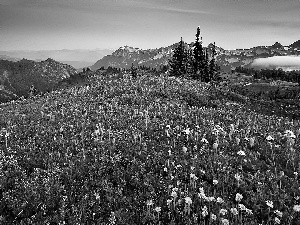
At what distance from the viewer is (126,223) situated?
5.85m

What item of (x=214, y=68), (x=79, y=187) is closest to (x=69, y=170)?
(x=79, y=187)

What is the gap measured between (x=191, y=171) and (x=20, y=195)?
4.93 metres

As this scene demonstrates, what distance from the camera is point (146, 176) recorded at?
7781mm

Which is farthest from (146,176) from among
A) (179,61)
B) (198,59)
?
(179,61)

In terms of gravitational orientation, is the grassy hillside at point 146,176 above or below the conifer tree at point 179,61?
below

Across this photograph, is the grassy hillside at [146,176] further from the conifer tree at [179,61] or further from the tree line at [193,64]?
the conifer tree at [179,61]

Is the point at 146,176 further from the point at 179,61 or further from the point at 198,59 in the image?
the point at 179,61

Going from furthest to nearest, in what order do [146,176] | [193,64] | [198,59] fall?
[193,64], [198,59], [146,176]

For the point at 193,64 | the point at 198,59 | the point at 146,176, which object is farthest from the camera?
the point at 193,64

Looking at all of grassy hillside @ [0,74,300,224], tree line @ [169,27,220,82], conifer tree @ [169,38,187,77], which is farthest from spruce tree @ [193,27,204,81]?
grassy hillside @ [0,74,300,224]

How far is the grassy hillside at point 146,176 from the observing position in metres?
6.16

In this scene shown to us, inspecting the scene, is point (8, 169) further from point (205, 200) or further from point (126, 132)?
point (205, 200)

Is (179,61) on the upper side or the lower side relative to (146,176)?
upper

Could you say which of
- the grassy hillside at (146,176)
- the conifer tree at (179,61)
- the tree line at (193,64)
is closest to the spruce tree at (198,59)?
the tree line at (193,64)
